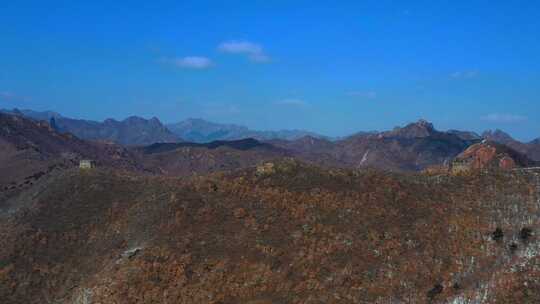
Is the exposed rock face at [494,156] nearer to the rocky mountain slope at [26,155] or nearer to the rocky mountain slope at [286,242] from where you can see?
the rocky mountain slope at [286,242]

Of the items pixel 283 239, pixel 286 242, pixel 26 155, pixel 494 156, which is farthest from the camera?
pixel 494 156

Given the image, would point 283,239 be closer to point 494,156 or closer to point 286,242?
point 286,242

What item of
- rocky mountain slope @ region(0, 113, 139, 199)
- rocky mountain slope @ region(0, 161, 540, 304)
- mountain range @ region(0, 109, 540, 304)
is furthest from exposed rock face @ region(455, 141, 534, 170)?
rocky mountain slope @ region(0, 113, 139, 199)

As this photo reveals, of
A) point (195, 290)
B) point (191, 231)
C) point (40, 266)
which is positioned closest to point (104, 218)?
point (40, 266)

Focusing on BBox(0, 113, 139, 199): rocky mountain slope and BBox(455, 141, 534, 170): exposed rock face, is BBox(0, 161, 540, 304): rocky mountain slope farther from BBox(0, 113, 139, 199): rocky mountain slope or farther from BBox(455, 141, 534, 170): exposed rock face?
BBox(455, 141, 534, 170): exposed rock face

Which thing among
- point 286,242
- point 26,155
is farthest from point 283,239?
point 26,155

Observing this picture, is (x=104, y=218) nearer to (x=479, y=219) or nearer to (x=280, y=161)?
(x=280, y=161)

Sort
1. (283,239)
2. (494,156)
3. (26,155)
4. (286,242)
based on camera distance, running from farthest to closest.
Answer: (494,156) < (26,155) < (283,239) < (286,242)

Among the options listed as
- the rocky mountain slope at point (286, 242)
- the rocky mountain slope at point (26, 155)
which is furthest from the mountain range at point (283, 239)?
the rocky mountain slope at point (26, 155)
